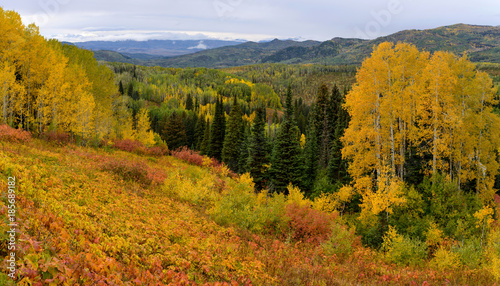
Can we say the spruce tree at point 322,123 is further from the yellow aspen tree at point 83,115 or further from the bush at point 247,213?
the yellow aspen tree at point 83,115

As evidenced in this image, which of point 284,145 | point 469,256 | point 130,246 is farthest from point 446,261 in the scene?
point 284,145

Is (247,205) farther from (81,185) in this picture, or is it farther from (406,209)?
(406,209)

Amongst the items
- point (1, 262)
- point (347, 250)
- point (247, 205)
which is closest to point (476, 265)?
point (347, 250)

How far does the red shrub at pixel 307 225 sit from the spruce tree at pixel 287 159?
1581cm

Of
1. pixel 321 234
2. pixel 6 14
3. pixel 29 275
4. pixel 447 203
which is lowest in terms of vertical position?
pixel 321 234

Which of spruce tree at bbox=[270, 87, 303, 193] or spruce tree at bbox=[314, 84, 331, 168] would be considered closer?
spruce tree at bbox=[270, 87, 303, 193]

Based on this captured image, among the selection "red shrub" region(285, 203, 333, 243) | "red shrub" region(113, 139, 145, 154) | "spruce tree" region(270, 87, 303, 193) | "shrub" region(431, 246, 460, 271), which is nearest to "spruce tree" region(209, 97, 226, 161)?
"red shrub" region(113, 139, 145, 154)

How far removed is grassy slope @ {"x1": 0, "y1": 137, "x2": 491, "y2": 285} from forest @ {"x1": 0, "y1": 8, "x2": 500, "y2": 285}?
6cm

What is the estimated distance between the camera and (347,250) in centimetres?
1568

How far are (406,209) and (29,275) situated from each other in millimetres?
24272

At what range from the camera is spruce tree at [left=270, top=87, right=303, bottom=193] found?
35.9m

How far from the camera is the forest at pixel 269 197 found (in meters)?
7.80

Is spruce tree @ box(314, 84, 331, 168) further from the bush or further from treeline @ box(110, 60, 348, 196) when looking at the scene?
the bush

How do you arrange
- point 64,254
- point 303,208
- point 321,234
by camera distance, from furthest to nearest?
1. point 303,208
2. point 321,234
3. point 64,254
